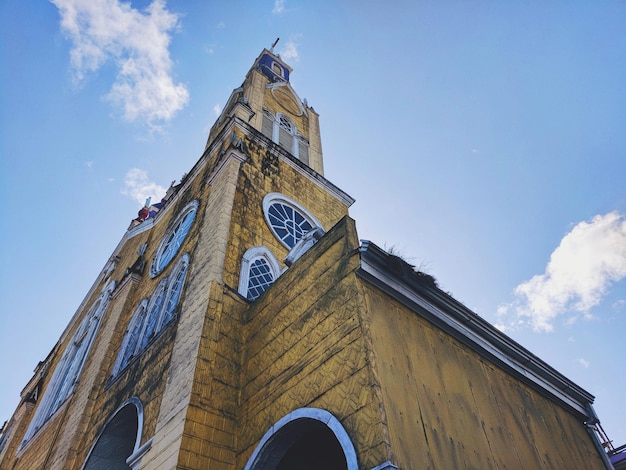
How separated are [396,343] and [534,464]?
9.71ft

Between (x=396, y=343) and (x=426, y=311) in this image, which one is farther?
(x=426, y=311)

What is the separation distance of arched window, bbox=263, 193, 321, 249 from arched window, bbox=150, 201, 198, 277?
A: 2.20 metres

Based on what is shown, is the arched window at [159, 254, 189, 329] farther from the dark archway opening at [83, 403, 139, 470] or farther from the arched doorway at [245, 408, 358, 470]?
the arched doorway at [245, 408, 358, 470]

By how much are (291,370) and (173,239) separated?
312 inches

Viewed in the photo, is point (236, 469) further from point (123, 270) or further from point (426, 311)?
point (123, 270)

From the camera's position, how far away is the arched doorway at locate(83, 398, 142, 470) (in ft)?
33.3

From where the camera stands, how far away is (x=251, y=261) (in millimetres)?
10523

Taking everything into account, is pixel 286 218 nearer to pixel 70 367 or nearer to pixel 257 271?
pixel 257 271

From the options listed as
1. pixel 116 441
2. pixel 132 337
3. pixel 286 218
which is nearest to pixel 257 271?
pixel 286 218

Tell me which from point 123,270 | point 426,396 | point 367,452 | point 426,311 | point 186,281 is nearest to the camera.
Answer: point 367,452

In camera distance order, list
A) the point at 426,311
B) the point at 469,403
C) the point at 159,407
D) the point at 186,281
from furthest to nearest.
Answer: the point at 186,281 < the point at 159,407 < the point at 426,311 < the point at 469,403

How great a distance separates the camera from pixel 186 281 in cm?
1059

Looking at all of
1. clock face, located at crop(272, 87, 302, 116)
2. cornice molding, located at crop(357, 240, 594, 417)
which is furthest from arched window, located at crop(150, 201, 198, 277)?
clock face, located at crop(272, 87, 302, 116)

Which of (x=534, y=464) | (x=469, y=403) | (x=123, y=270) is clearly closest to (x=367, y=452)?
(x=469, y=403)
